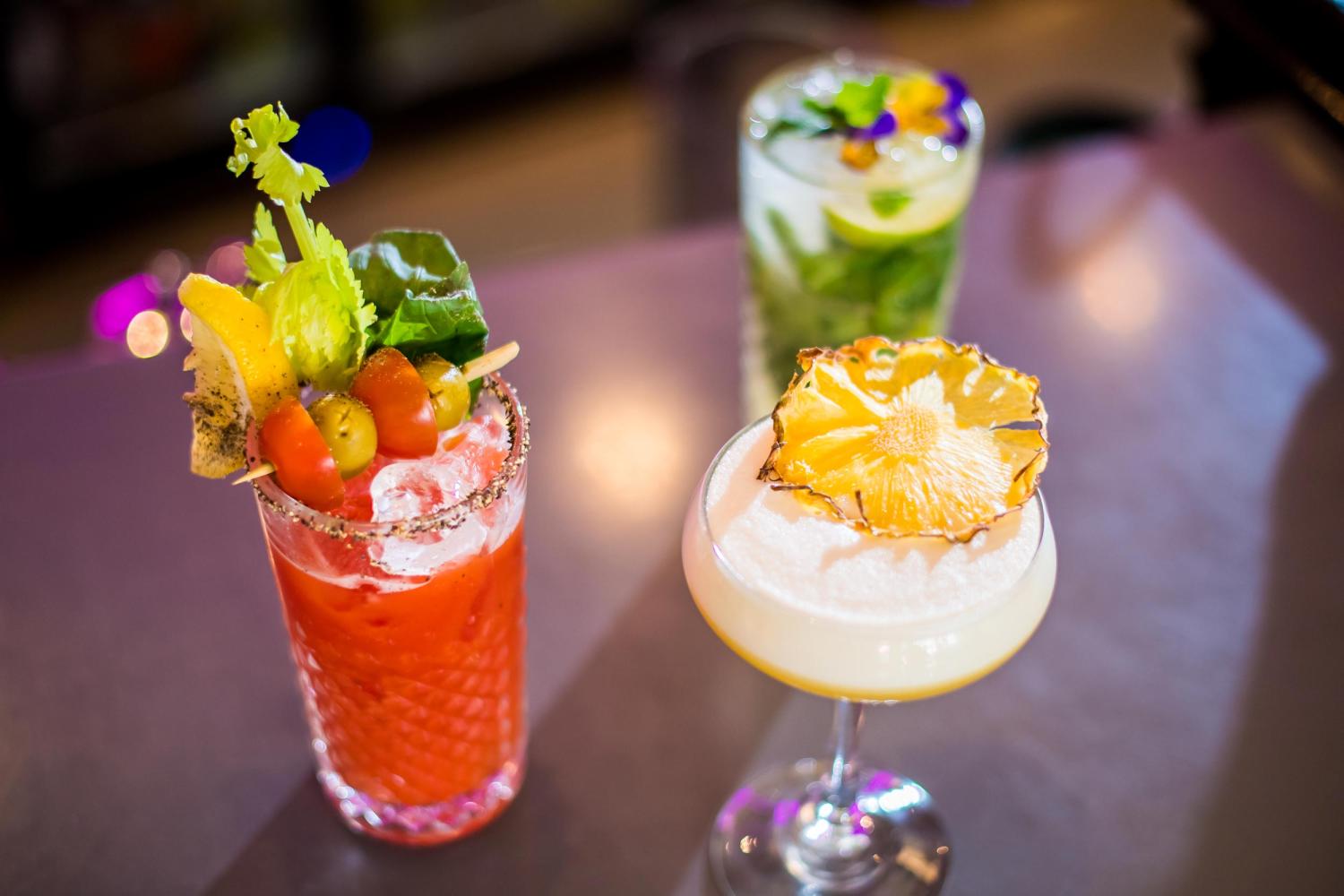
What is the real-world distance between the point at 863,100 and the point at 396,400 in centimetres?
65

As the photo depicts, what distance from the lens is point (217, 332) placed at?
842mm

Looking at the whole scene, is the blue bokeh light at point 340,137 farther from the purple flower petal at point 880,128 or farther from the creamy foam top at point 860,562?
the creamy foam top at point 860,562

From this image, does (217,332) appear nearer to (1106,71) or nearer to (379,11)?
(379,11)

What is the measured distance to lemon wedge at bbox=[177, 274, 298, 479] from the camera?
2.77ft

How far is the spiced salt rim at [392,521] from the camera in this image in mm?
861

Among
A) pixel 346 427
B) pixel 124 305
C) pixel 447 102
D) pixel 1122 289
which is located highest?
pixel 346 427

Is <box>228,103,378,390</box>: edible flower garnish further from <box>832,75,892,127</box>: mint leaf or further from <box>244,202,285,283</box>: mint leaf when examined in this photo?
<box>832,75,892,127</box>: mint leaf

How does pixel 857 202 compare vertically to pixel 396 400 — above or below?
below

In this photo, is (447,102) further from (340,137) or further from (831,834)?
(831,834)

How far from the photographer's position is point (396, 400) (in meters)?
0.85

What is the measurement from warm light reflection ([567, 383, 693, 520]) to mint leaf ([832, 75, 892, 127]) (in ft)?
1.21

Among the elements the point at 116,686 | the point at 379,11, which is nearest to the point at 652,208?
the point at 379,11

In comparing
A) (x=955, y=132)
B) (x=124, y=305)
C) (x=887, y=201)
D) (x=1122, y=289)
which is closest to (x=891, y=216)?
(x=887, y=201)

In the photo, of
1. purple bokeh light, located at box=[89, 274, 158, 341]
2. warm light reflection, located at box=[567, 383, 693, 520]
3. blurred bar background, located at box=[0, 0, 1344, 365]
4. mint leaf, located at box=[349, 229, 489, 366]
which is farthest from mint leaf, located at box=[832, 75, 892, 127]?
blurred bar background, located at box=[0, 0, 1344, 365]
